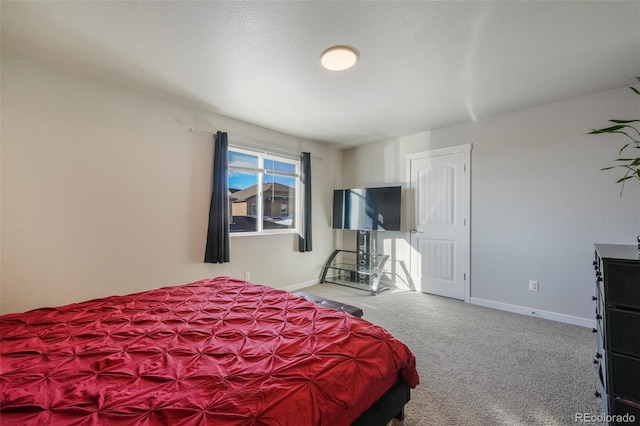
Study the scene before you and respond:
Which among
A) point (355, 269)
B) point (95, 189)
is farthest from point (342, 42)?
point (355, 269)

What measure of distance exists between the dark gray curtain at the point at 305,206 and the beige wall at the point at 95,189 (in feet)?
3.83

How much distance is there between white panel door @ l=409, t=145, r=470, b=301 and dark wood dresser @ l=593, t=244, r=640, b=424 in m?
2.34

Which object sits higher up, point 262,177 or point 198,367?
point 262,177

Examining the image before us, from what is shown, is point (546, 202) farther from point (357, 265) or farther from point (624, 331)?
point (357, 265)

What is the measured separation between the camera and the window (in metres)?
3.73

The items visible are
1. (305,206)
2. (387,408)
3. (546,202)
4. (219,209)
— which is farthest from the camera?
(305,206)

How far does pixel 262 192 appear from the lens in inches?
158

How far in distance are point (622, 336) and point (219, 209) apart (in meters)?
3.47

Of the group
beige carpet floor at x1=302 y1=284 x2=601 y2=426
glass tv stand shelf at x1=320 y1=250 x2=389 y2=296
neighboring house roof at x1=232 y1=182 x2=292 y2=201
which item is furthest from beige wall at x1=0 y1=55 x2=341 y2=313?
beige carpet floor at x1=302 y1=284 x2=601 y2=426

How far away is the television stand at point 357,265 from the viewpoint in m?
4.40

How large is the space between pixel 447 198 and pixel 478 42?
229 cm

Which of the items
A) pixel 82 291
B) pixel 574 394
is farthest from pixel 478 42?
pixel 82 291

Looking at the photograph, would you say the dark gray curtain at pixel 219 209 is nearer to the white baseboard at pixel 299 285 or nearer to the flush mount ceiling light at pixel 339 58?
the white baseboard at pixel 299 285

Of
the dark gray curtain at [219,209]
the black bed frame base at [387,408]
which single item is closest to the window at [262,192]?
the dark gray curtain at [219,209]
